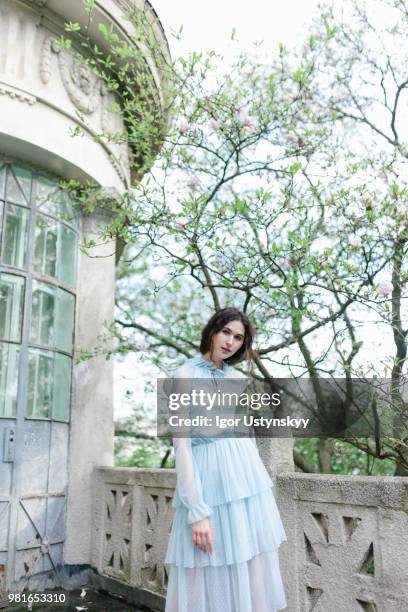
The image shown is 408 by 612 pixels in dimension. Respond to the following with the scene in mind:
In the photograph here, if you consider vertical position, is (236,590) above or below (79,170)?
below

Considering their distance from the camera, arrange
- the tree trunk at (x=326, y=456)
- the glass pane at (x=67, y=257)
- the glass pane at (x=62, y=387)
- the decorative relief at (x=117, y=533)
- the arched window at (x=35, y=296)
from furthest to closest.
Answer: the tree trunk at (x=326, y=456) → the glass pane at (x=67, y=257) → the glass pane at (x=62, y=387) → the arched window at (x=35, y=296) → the decorative relief at (x=117, y=533)

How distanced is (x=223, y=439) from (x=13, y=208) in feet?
11.0

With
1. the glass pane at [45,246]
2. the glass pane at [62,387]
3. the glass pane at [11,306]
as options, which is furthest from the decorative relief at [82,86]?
the glass pane at [62,387]

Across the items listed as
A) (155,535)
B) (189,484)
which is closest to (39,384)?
(155,535)

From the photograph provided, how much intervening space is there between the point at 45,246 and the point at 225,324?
3059 mm

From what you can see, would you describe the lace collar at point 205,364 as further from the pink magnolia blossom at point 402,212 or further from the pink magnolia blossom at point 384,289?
the pink magnolia blossom at point 402,212

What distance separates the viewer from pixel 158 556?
13.3ft

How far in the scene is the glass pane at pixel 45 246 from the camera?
5.05 meters

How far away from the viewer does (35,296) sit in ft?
16.3

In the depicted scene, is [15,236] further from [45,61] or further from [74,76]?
[74,76]

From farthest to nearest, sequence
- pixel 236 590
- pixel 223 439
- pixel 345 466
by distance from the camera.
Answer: pixel 345 466, pixel 223 439, pixel 236 590

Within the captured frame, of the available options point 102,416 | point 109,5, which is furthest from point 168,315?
point 109,5

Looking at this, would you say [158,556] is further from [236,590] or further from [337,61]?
[337,61]

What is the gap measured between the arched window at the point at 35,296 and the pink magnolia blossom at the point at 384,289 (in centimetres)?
293
